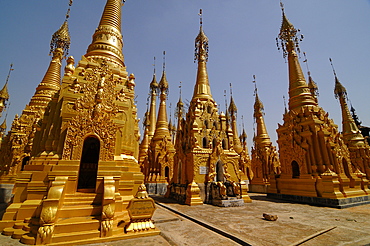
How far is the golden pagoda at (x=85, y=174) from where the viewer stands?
544 centimetres

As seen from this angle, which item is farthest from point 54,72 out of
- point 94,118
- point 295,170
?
point 295,170

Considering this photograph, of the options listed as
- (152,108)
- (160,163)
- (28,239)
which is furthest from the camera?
(152,108)

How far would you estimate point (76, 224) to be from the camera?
539 cm

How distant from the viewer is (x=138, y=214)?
6023 mm

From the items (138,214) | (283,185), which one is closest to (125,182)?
(138,214)

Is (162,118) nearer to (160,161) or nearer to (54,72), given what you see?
(160,161)

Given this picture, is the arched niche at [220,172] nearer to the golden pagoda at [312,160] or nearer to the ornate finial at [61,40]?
the golden pagoda at [312,160]

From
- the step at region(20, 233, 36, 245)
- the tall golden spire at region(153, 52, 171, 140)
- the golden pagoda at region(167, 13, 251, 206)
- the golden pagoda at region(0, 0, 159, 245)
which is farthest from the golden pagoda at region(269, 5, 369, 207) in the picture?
the step at region(20, 233, 36, 245)

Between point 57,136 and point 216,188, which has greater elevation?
point 57,136

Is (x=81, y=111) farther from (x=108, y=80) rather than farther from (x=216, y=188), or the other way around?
(x=216, y=188)

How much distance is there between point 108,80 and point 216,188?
9.69 metres

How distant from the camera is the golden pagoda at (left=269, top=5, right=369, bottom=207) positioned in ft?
41.2

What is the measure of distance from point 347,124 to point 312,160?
13940 mm

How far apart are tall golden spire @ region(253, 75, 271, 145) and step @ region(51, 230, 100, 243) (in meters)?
22.2
